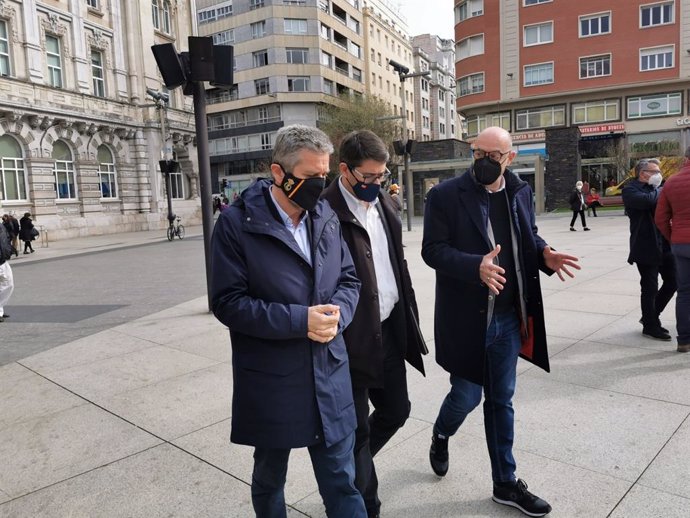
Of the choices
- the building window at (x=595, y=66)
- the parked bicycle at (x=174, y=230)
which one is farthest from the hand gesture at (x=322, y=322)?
the building window at (x=595, y=66)

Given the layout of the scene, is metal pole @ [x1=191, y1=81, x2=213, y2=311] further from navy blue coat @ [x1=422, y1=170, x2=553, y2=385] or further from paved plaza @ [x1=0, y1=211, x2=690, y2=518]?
navy blue coat @ [x1=422, y1=170, x2=553, y2=385]

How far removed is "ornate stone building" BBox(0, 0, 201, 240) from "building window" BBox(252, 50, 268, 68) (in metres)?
19.0

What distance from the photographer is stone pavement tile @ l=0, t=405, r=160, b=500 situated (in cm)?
338

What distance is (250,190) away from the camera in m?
2.29

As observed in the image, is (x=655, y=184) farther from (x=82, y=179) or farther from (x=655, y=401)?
(x=82, y=179)

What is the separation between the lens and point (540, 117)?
1606 inches

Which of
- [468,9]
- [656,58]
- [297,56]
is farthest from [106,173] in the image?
[656,58]

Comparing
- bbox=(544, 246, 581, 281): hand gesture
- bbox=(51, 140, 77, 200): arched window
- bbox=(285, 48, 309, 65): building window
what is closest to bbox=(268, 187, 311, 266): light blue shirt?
bbox=(544, 246, 581, 281): hand gesture

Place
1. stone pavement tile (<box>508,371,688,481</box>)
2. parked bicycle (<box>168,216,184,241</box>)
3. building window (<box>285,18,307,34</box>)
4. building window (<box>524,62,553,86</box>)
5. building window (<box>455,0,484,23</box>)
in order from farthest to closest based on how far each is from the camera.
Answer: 1. building window (<box>285,18,307,34</box>)
2. building window (<box>455,0,484,23</box>)
3. building window (<box>524,62,553,86</box>)
4. parked bicycle (<box>168,216,184,241</box>)
5. stone pavement tile (<box>508,371,688,481</box>)

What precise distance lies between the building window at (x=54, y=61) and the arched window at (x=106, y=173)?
162 inches

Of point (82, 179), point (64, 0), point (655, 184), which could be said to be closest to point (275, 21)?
point (64, 0)

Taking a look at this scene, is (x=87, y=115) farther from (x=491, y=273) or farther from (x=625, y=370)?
(x=491, y=273)

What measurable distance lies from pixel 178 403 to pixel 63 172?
93.4 ft

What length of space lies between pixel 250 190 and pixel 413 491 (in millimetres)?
1886
